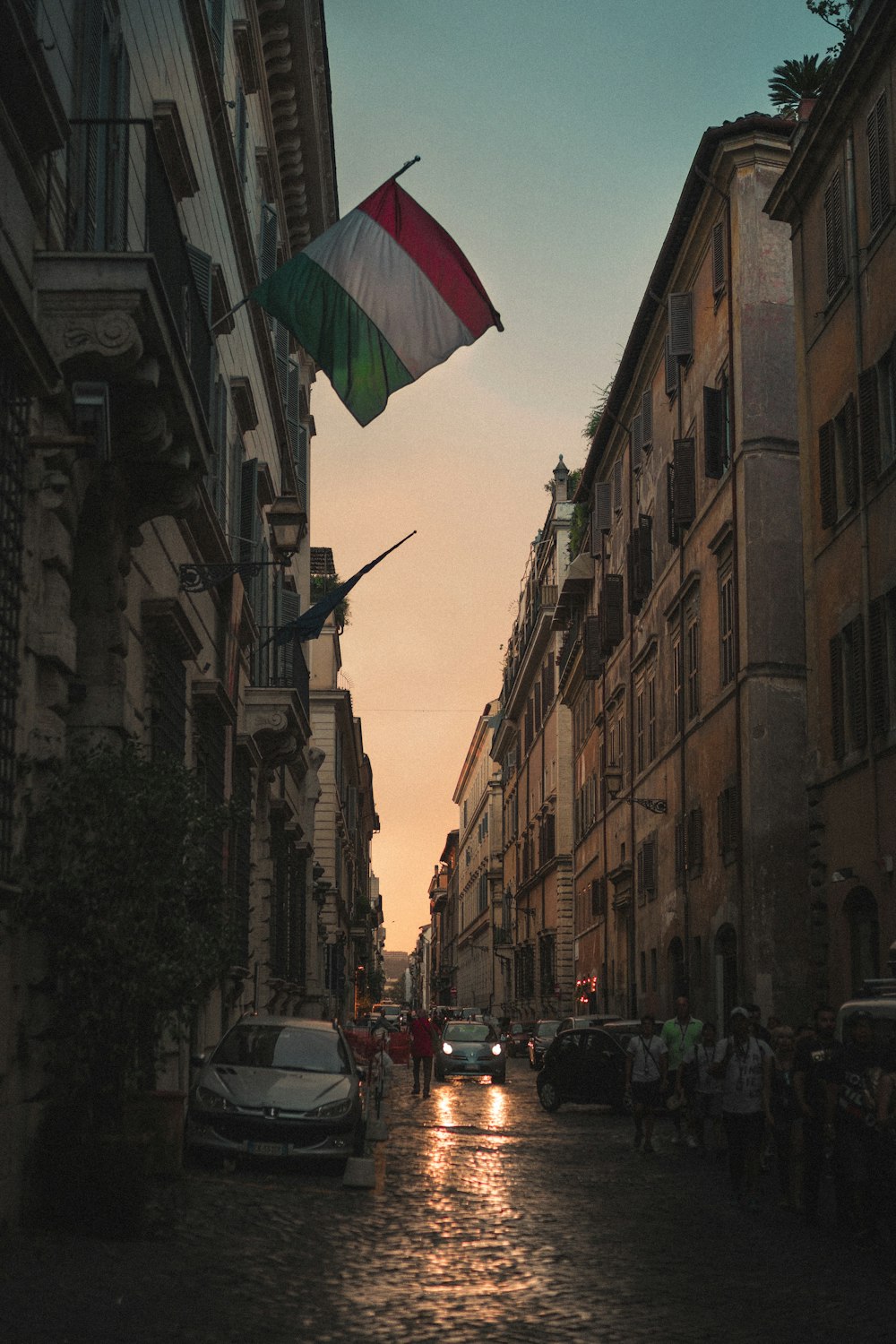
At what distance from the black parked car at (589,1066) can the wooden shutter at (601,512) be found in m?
20.8

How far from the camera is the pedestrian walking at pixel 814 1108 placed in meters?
13.7

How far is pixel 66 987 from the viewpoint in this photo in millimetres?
12117

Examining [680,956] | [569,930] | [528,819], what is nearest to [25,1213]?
[680,956]

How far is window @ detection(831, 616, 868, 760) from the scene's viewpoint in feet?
73.6

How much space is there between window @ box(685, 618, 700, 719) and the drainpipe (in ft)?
38.8

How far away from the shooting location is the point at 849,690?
22953 millimetres

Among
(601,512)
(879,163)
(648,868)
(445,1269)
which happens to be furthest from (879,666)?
(601,512)

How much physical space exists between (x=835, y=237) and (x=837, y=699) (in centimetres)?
636

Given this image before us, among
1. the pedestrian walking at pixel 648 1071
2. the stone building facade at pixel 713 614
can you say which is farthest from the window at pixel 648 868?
the pedestrian walking at pixel 648 1071

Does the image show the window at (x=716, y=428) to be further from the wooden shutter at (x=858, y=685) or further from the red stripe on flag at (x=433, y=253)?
the red stripe on flag at (x=433, y=253)

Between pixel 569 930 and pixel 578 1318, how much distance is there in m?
52.9

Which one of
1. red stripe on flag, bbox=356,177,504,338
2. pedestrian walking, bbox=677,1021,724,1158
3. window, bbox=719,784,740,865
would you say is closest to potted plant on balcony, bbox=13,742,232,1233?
red stripe on flag, bbox=356,177,504,338

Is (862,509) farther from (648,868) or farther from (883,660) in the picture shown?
(648,868)

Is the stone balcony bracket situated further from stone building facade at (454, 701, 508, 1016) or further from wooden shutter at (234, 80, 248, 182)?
stone building facade at (454, 701, 508, 1016)
